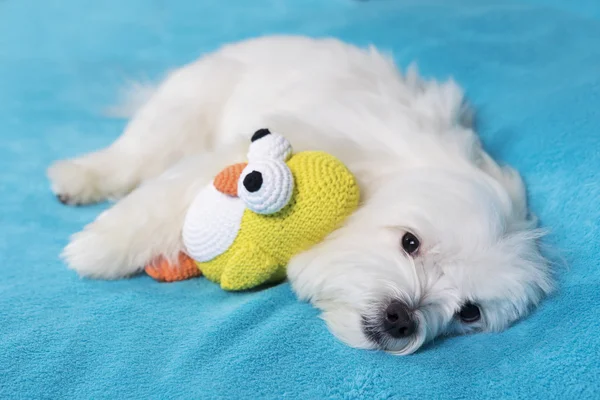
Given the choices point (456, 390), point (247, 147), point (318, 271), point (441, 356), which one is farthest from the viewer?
point (247, 147)

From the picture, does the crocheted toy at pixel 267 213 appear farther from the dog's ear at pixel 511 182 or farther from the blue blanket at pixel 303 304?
the dog's ear at pixel 511 182

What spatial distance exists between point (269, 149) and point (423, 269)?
453 millimetres

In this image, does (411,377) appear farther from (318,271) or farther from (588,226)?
(588,226)

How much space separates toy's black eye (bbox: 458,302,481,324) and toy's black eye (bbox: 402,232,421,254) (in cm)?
17

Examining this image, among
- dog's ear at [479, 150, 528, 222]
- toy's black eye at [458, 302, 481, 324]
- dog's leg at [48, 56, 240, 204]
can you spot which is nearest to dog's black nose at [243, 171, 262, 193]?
toy's black eye at [458, 302, 481, 324]

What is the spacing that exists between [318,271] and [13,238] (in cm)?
90

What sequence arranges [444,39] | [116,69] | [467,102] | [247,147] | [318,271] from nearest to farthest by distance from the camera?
[318,271], [247,147], [467,102], [444,39], [116,69]

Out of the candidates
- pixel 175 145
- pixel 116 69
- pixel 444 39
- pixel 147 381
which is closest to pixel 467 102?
pixel 444 39

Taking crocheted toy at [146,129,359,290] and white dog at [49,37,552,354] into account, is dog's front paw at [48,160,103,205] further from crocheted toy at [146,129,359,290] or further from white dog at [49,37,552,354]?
crocheted toy at [146,129,359,290]

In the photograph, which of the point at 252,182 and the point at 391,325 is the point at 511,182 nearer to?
the point at 391,325

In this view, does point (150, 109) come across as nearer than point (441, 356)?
No

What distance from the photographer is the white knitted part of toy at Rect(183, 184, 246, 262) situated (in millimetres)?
1494

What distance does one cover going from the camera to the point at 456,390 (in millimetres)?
1193

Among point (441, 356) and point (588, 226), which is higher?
point (588, 226)
